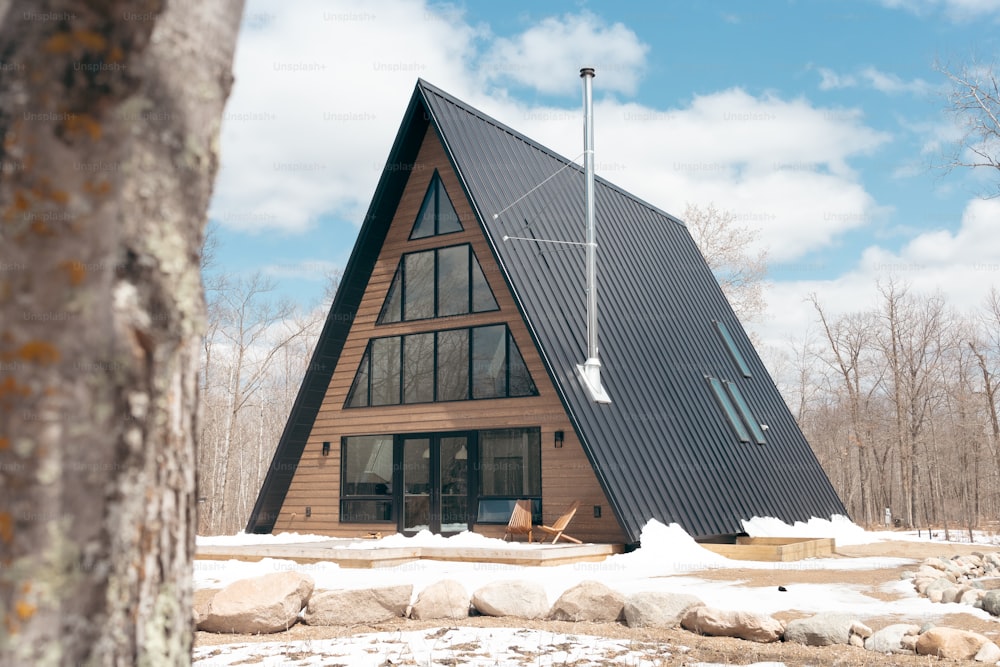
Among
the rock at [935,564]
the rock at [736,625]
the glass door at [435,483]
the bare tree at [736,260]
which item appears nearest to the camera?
the rock at [736,625]

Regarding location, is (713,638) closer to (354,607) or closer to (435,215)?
(354,607)

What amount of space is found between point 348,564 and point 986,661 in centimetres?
796

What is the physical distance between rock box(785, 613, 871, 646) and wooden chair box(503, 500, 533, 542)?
7212 millimetres

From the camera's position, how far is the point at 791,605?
25.3 ft

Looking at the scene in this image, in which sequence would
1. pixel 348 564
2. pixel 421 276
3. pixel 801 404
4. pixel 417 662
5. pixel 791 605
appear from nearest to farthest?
pixel 417 662 < pixel 791 605 < pixel 348 564 < pixel 421 276 < pixel 801 404

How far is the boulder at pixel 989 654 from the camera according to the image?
5.43 m

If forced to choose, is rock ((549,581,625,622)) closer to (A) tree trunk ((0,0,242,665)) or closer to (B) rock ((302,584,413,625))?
(B) rock ((302,584,413,625))

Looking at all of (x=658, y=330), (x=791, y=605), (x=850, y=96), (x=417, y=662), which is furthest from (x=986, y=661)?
(x=850, y=96)

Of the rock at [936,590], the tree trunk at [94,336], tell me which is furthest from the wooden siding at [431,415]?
the tree trunk at [94,336]

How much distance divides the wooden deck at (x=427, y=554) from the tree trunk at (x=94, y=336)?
31.5 ft

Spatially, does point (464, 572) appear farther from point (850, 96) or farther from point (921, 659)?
point (850, 96)

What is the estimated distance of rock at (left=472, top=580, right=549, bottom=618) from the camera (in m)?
7.29

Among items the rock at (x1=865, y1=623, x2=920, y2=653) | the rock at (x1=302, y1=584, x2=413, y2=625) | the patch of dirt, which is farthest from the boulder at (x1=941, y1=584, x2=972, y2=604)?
the rock at (x1=302, y1=584, x2=413, y2=625)

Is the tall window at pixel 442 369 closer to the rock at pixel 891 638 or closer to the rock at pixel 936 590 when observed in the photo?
the rock at pixel 936 590
